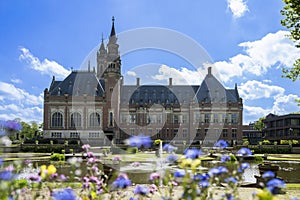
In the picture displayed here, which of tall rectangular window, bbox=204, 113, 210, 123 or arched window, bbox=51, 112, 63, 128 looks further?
tall rectangular window, bbox=204, 113, 210, 123

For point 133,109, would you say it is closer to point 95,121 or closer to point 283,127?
point 95,121


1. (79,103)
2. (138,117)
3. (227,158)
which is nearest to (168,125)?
(138,117)

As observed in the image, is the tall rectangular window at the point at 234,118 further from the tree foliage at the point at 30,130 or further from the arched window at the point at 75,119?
the tree foliage at the point at 30,130

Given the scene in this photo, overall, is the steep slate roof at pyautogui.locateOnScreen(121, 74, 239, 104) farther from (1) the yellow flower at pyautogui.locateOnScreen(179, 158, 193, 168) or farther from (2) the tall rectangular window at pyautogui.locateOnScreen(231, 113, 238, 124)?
(1) the yellow flower at pyautogui.locateOnScreen(179, 158, 193, 168)

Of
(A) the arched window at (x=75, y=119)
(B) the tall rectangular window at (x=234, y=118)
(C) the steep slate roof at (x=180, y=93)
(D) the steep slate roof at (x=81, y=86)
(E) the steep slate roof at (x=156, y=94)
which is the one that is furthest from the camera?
(E) the steep slate roof at (x=156, y=94)

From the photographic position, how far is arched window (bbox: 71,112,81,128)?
5891cm

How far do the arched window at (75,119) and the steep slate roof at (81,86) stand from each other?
332 centimetres

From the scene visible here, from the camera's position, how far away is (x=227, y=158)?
175 inches

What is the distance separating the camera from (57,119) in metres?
58.6

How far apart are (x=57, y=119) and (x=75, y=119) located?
113 inches

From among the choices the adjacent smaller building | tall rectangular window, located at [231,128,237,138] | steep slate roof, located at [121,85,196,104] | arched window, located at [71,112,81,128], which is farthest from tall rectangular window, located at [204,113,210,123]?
arched window, located at [71,112,81,128]

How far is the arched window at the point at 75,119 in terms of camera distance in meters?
58.9

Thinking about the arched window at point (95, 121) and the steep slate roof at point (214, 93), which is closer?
the arched window at point (95, 121)

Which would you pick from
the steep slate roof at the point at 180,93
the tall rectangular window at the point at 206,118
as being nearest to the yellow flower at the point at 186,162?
the tall rectangular window at the point at 206,118
